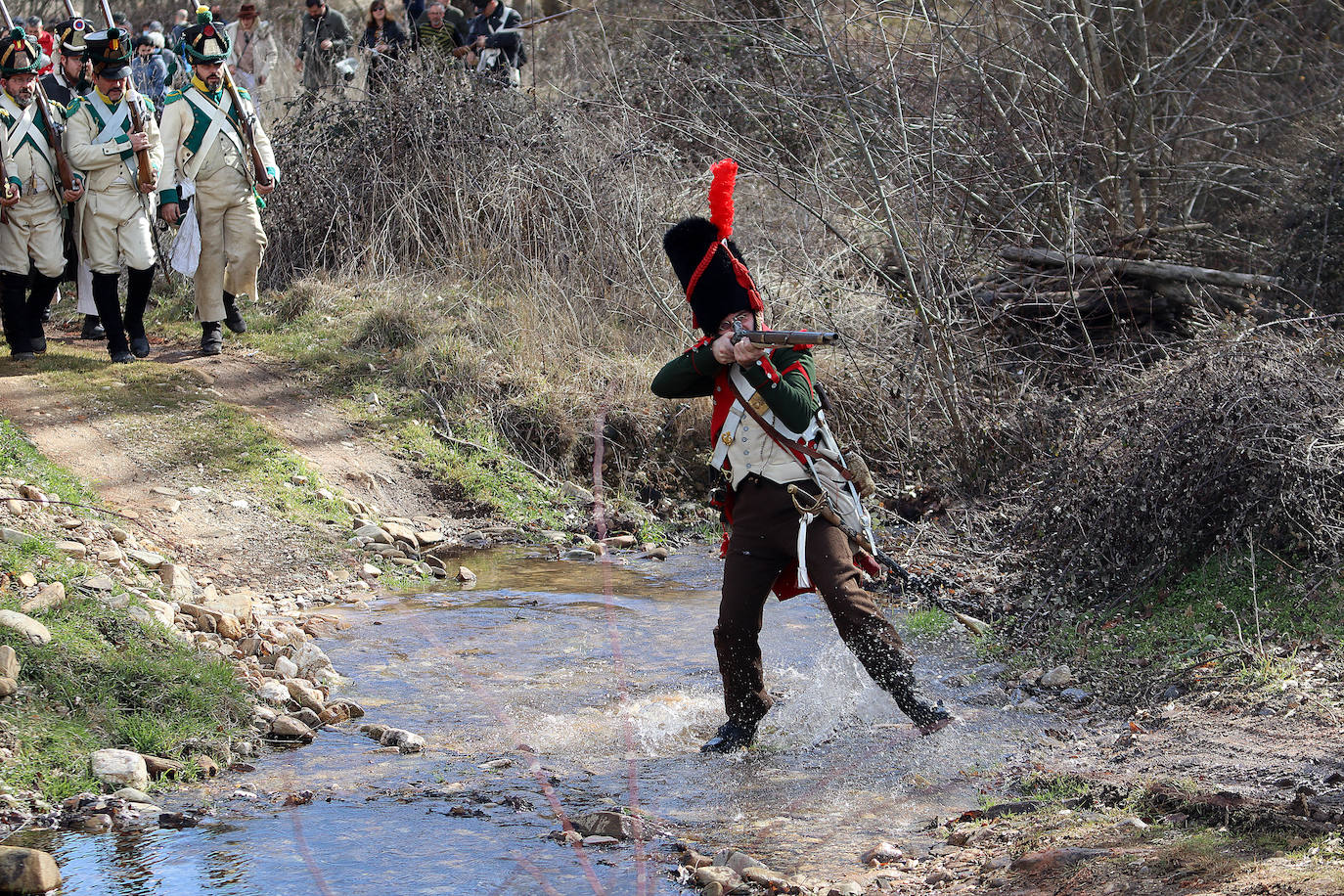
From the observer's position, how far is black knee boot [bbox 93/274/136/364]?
9.05 metres

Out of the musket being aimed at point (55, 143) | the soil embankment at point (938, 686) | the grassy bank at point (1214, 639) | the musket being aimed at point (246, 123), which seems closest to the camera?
the soil embankment at point (938, 686)

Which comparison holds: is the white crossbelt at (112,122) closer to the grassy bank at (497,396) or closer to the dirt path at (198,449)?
the dirt path at (198,449)

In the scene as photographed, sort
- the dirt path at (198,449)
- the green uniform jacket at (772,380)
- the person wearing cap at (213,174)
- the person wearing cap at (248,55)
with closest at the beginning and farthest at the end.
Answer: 1. the green uniform jacket at (772,380)
2. the dirt path at (198,449)
3. the person wearing cap at (213,174)
4. the person wearing cap at (248,55)

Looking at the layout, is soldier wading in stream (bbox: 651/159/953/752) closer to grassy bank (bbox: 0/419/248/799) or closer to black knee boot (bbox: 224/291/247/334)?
grassy bank (bbox: 0/419/248/799)

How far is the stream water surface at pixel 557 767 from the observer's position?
12.9 ft

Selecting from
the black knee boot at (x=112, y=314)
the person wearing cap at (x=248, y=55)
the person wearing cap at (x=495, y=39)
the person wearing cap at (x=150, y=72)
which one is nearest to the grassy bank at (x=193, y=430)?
the black knee boot at (x=112, y=314)

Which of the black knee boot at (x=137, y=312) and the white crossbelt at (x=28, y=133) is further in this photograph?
the black knee boot at (x=137, y=312)

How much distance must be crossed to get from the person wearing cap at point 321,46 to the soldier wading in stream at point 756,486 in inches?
377

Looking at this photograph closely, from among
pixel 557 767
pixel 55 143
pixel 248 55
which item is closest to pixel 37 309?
pixel 55 143

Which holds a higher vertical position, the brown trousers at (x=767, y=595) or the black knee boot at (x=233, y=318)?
the black knee boot at (x=233, y=318)

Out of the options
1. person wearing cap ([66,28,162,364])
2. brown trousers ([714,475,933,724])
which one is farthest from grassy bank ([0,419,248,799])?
person wearing cap ([66,28,162,364])

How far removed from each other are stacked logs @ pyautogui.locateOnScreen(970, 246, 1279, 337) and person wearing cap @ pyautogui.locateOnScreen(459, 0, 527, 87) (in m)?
5.64

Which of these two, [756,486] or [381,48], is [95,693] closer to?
[756,486]

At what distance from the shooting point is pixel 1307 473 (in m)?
5.61
